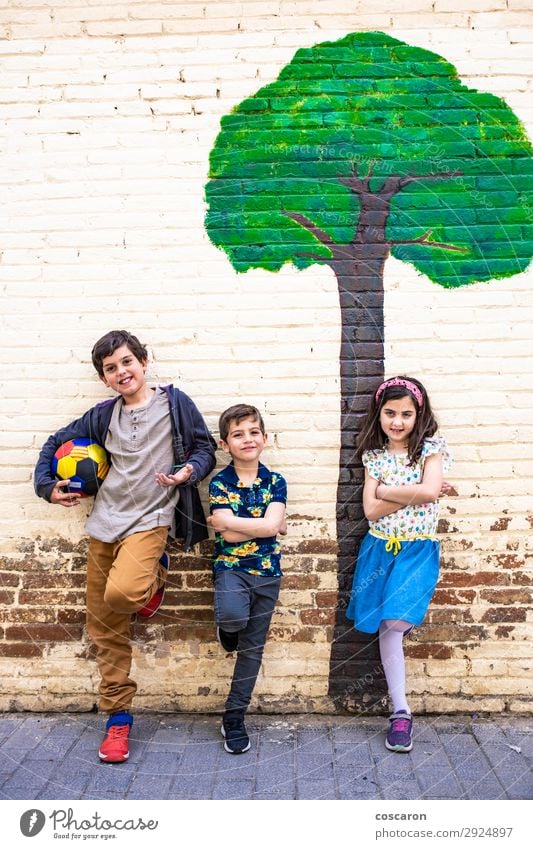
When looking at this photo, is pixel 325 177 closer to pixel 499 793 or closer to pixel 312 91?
pixel 312 91

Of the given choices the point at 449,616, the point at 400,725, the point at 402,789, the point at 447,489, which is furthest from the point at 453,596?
the point at 402,789

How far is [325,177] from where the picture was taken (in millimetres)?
3662

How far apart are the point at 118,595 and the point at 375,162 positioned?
240cm

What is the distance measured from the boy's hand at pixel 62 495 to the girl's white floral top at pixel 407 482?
1.40 m

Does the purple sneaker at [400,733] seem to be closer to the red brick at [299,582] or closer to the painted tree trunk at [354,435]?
the painted tree trunk at [354,435]

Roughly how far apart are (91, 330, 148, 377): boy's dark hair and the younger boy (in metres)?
0.50

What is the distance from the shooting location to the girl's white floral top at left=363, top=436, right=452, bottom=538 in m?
3.50

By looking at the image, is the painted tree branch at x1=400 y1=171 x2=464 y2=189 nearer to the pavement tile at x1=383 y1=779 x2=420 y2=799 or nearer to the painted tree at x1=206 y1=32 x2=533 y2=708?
the painted tree at x1=206 y1=32 x2=533 y2=708

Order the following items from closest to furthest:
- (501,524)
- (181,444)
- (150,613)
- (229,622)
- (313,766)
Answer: (313,766) < (229,622) < (181,444) < (150,613) < (501,524)

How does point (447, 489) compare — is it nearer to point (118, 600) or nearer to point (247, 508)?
point (247, 508)

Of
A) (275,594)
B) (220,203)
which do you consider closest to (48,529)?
(275,594)

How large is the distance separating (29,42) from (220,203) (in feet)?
4.10

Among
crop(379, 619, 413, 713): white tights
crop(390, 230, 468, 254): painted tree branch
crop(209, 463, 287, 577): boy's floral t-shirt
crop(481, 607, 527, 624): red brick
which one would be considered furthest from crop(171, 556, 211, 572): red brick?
crop(390, 230, 468, 254): painted tree branch

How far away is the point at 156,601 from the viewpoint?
3586mm
